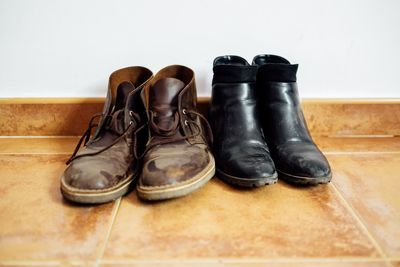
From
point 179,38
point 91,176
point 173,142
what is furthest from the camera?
point 179,38

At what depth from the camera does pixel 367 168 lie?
769 mm

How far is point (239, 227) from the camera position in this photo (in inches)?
21.0

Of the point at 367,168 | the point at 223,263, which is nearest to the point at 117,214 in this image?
the point at 223,263

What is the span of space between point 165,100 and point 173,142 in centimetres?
11

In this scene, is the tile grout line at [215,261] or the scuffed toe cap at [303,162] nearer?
the tile grout line at [215,261]

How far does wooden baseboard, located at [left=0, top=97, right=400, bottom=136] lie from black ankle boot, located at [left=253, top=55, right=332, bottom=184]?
19 cm

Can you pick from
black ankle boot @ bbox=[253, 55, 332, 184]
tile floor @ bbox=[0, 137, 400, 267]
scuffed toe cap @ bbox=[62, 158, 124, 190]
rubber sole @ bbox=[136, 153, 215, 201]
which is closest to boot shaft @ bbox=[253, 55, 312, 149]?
black ankle boot @ bbox=[253, 55, 332, 184]

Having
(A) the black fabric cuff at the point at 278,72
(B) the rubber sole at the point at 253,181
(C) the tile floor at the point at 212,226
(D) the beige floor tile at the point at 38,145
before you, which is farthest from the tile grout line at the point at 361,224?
(D) the beige floor tile at the point at 38,145

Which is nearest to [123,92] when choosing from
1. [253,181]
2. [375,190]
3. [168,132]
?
[168,132]

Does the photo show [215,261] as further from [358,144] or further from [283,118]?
[358,144]

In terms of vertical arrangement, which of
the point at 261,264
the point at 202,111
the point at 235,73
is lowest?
the point at 261,264

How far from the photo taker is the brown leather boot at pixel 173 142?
0.57 metres

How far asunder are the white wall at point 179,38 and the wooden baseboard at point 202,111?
34 mm

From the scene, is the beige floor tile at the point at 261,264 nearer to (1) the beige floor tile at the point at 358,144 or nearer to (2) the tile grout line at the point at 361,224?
(2) the tile grout line at the point at 361,224
